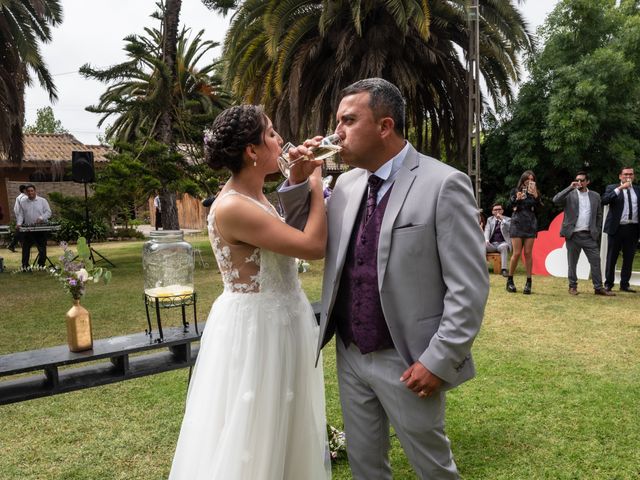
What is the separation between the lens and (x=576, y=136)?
45.3 ft

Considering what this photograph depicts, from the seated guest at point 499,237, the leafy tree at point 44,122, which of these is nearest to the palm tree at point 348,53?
the seated guest at point 499,237

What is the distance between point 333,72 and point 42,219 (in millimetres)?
7371

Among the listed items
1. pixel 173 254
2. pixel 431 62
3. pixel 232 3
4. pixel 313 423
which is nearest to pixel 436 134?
pixel 431 62

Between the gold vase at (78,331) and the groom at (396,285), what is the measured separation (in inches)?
66.9

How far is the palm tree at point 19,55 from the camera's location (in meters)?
12.0

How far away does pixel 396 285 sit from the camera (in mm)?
1896

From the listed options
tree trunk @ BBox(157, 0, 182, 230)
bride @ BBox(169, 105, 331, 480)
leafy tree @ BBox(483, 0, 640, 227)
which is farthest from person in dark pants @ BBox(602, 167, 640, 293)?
tree trunk @ BBox(157, 0, 182, 230)

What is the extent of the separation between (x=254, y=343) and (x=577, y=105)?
14489 mm

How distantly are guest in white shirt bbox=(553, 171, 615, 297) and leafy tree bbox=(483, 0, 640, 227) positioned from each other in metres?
6.69

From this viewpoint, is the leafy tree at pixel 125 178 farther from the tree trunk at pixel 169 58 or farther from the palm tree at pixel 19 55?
the palm tree at pixel 19 55

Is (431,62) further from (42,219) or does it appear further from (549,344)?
(42,219)

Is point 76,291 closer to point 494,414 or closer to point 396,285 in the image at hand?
point 396,285

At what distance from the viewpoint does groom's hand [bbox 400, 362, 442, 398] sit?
6.05 ft

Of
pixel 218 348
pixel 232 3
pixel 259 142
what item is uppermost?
pixel 232 3
